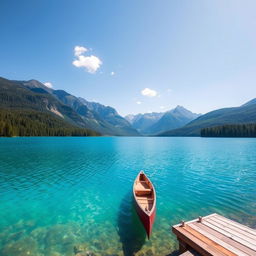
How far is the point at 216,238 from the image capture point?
7.60 m

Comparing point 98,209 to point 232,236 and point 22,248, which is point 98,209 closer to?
point 22,248

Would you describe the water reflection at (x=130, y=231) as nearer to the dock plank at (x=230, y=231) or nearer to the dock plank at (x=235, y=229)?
the dock plank at (x=230, y=231)

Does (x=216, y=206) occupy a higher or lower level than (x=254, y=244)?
lower

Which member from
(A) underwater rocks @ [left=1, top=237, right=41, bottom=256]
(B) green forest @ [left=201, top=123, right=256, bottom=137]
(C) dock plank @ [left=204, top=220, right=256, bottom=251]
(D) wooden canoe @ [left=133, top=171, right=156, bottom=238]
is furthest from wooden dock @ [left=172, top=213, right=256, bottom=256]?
(B) green forest @ [left=201, top=123, right=256, bottom=137]

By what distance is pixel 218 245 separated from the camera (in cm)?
711

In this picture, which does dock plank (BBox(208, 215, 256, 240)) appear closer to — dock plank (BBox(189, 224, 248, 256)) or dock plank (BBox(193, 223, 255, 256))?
dock plank (BBox(193, 223, 255, 256))

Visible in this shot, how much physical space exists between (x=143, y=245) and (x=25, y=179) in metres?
22.5

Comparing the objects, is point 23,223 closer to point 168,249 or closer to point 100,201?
point 100,201

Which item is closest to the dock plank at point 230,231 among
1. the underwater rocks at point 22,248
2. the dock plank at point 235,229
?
the dock plank at point 235,229

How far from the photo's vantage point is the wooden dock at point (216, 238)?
6773mm

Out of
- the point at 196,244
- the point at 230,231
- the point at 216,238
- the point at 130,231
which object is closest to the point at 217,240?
the point at 216,238

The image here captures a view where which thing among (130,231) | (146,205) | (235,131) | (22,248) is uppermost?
(235,131)

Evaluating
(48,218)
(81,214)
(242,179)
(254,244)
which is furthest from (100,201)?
(242,179)

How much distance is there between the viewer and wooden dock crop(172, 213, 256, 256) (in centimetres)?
677
